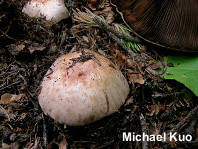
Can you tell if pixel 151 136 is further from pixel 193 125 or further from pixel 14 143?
pixel 14 143

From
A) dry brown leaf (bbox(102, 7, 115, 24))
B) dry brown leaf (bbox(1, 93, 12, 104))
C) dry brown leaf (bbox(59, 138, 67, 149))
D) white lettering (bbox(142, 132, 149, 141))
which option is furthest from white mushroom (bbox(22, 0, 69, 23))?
white lettering (bbox(142, 132, 149, 141))

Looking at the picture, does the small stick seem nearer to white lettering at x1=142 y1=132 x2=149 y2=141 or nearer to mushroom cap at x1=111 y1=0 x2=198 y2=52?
white lettering at x1=142 y1=132 x2=149 y2=141

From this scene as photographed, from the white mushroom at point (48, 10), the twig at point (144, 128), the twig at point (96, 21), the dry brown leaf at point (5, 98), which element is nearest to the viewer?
the twig at point (144, 128)

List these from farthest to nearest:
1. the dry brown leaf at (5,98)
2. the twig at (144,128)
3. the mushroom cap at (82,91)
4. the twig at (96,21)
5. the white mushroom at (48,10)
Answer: the white mushroom at (48,10)
the twig at (96,21)
the dry brown leaf at (5,98)
the twig at (144,128)
the mushroom cap at (82,91)

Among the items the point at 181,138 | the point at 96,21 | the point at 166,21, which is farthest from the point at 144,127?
the point at 96,21

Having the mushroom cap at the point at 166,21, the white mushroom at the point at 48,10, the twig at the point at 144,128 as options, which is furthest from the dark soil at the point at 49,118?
the mushroom cap at the point at 166,21

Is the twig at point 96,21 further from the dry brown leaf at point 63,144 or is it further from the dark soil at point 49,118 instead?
the dry brown leaf at point 63,144

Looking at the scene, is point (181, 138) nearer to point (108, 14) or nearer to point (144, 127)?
point (144, 127)
